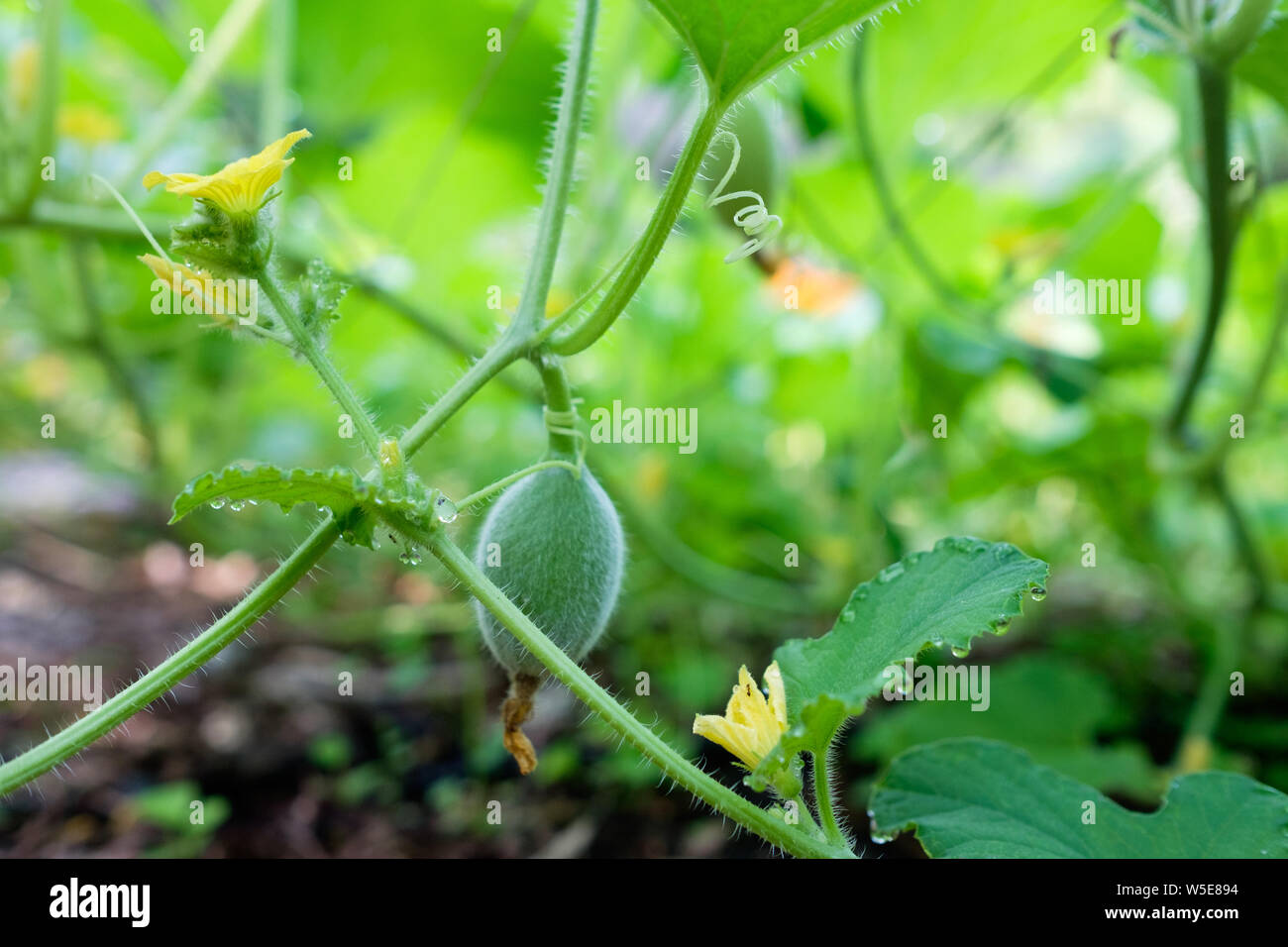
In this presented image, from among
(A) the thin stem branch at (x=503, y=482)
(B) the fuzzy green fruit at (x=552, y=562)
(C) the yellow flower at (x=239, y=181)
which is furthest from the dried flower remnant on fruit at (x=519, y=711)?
(C) the yellow flower at (x=239, y=181)

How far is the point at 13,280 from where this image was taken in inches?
83.4

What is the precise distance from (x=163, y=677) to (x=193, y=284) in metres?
0.22

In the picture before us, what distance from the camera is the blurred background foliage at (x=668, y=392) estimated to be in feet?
4.48

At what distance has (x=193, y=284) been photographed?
563 mm

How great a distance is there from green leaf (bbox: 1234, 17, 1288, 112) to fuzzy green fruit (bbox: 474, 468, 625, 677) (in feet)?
2.24

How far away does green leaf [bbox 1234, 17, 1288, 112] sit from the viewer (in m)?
0.81

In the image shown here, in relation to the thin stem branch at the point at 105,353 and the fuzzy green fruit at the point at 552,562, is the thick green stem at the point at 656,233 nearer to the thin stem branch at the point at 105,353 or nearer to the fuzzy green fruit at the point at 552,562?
the fuzzy green fruit at the point at 552,562

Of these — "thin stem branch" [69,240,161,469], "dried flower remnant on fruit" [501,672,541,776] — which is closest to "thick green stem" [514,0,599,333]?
"dried flower remnant on fruit" [501,672,541,776]

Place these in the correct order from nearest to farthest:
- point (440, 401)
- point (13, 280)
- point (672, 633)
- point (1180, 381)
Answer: point (440, 401), point (1180, 381), point (672, 633), point (13, 280)

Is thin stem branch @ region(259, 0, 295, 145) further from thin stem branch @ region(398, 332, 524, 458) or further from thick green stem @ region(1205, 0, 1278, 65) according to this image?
thick green stem @ region(1205, 0, 1278, 65)

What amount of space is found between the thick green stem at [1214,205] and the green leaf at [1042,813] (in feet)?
1.97
